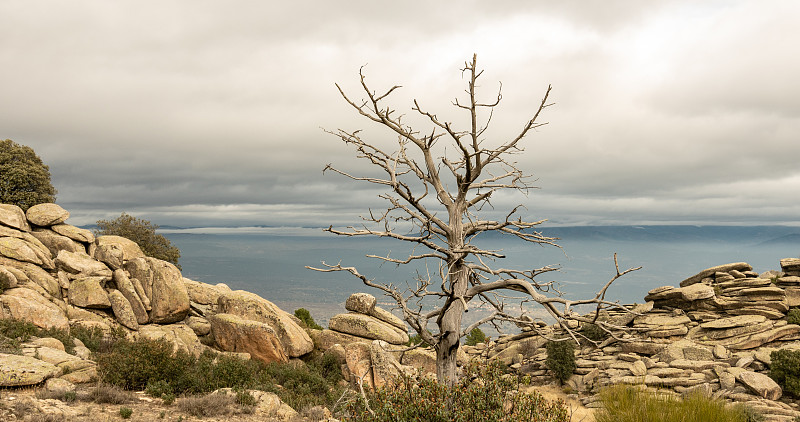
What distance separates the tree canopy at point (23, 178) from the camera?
33.4 meters

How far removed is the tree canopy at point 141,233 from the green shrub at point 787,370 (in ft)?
162

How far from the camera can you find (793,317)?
26.5m

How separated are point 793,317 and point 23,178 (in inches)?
2283

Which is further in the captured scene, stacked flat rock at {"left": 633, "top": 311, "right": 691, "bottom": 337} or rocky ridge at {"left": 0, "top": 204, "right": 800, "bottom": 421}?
stacked flat rock at {"left": 633, "top": 311, "right": 691, "bottom": 337}

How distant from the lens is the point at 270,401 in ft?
47.2

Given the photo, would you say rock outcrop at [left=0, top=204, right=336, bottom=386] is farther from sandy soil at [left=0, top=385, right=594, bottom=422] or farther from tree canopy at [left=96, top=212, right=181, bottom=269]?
tree canopy at [left=96, top=212, right=181, bottom=269]

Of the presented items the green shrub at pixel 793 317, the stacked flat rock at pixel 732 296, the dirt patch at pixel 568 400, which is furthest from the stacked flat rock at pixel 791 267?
the dirt patch at pixel 568 400

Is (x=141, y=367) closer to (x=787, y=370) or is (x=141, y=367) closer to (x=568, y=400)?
(x=568, y=400)

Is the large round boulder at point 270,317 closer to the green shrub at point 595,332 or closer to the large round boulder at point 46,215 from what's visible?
the large round boulder at point 46,215

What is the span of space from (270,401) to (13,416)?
6784 mm

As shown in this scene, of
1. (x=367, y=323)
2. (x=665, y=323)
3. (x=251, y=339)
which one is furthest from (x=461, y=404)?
(x=665, y=323)

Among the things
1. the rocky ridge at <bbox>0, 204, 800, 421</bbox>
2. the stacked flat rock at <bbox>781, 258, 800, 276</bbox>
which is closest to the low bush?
the rocky ridge at <bbox>0, 204, 800, 421</bbox>

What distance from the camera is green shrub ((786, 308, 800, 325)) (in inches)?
1039

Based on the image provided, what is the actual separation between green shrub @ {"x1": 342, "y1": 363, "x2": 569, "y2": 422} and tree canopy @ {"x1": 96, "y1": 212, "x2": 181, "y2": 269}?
44.2m
